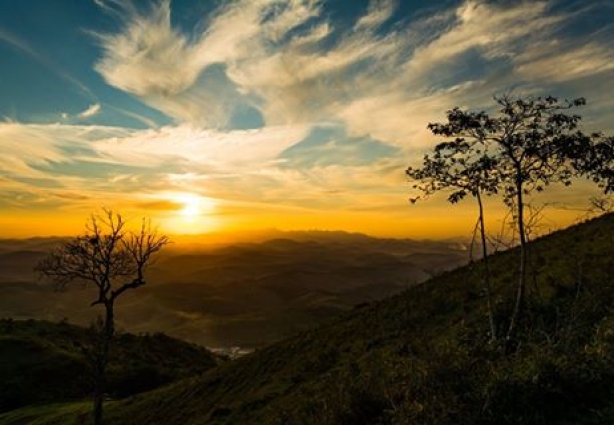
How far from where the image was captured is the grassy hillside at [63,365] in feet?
205

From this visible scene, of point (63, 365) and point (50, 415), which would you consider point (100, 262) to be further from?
point (63, 365)

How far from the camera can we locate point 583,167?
2136 cm

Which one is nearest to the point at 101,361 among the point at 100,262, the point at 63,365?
the point at 100,262

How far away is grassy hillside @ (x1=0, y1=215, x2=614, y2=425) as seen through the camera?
11172 mm

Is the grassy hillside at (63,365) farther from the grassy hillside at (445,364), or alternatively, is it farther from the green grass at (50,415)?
the grassy hillside at (445,364)

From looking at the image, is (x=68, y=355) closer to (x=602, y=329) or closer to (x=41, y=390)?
(x=41, y=390)

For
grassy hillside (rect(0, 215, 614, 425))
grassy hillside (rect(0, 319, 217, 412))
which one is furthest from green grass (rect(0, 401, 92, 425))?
grassy hillside (rect(0, 319, 217, 412))

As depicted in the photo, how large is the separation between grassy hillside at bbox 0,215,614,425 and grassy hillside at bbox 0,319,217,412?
24.0 meters

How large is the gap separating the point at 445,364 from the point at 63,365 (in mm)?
70596

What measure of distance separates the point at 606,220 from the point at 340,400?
112 ft

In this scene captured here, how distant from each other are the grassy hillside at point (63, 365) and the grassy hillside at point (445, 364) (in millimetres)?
23952

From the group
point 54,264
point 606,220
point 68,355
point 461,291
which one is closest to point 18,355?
point 68,355

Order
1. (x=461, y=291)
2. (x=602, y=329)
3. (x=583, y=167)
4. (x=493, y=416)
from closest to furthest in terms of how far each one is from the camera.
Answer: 1. (x=493, y=416)
2. (x=602, y=329)
3. (x=583, y=167)
4. (x=461, y=291)

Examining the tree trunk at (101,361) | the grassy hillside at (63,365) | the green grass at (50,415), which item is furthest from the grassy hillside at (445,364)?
the grassy hillside at (63,365)
